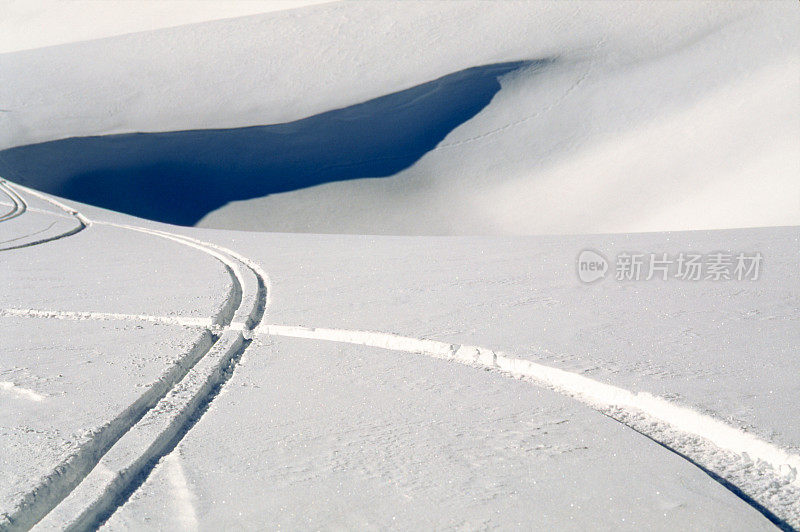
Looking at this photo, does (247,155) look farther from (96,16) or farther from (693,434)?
(96,16)

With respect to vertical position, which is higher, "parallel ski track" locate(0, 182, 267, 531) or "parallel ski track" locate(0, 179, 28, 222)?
"parallel ski track" locate(0, 179, 28, 222)

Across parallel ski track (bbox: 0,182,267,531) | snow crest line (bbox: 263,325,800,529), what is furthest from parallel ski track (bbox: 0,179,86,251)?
snow crest line (bbox: 263,325,800,529)

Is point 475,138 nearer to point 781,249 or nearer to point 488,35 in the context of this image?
point 488,35

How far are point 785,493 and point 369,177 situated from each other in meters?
9.85

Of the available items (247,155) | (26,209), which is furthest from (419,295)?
(247,155)

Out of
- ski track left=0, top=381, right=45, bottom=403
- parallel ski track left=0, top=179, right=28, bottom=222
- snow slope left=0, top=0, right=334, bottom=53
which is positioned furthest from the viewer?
snow slope left=0, top=0, right=334, bottom=53

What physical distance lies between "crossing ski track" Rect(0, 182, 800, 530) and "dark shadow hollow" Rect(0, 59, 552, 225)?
27.3ft

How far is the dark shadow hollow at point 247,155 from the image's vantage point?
36.5 ft

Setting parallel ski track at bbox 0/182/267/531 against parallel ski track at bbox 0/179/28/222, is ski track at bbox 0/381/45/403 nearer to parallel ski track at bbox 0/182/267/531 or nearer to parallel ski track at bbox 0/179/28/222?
parallel ski track at bbox 0/182/267/531

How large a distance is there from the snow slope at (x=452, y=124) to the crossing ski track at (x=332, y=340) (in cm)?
717

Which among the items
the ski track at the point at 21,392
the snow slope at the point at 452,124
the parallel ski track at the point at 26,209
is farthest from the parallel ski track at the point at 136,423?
the snow slope at the point at 452,124

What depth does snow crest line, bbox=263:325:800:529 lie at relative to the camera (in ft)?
5.45

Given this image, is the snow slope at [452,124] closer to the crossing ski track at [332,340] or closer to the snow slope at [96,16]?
the crossing ski track at [332,340]

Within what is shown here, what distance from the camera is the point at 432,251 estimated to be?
5.42m
